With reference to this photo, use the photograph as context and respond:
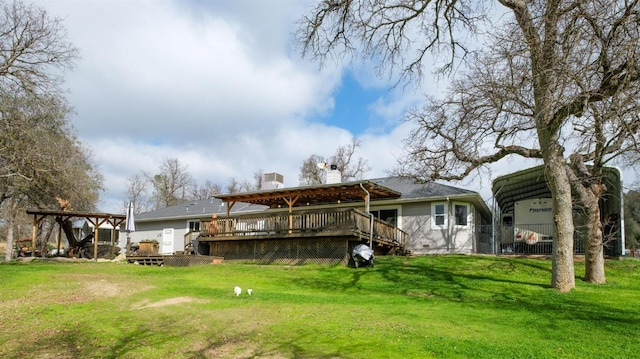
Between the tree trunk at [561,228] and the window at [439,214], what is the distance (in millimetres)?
9211

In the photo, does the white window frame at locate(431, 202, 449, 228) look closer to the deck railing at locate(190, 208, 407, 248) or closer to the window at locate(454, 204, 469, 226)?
the window at locate(454, 204, 469, 226)

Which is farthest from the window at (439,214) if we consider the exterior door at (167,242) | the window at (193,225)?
the exterior door at (167,242)

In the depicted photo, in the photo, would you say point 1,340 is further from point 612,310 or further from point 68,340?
point 612,310

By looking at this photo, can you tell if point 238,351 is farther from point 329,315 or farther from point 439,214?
point 439,214

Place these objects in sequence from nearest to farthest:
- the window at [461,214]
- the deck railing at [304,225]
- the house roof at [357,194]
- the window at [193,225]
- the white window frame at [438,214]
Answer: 1. the deck railing at [304,225]
2. the house roof at [357,194]
3. the white window frame at [438,214]
4. the window at [461,214]
5. the window at [193,225]

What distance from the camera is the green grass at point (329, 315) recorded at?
6.54 meters

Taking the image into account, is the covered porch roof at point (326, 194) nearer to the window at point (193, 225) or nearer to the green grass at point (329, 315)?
the green grass at point (329, 315)

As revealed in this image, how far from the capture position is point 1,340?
741 cm

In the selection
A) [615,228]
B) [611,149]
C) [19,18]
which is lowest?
[615,228]

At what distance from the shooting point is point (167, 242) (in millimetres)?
29328

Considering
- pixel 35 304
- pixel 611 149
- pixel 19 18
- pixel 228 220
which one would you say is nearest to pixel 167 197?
pixel 228 220

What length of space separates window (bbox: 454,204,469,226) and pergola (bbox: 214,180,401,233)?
2716 millimetres

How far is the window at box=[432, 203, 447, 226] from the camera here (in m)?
20.9

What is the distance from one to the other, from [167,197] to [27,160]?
4180 cm
